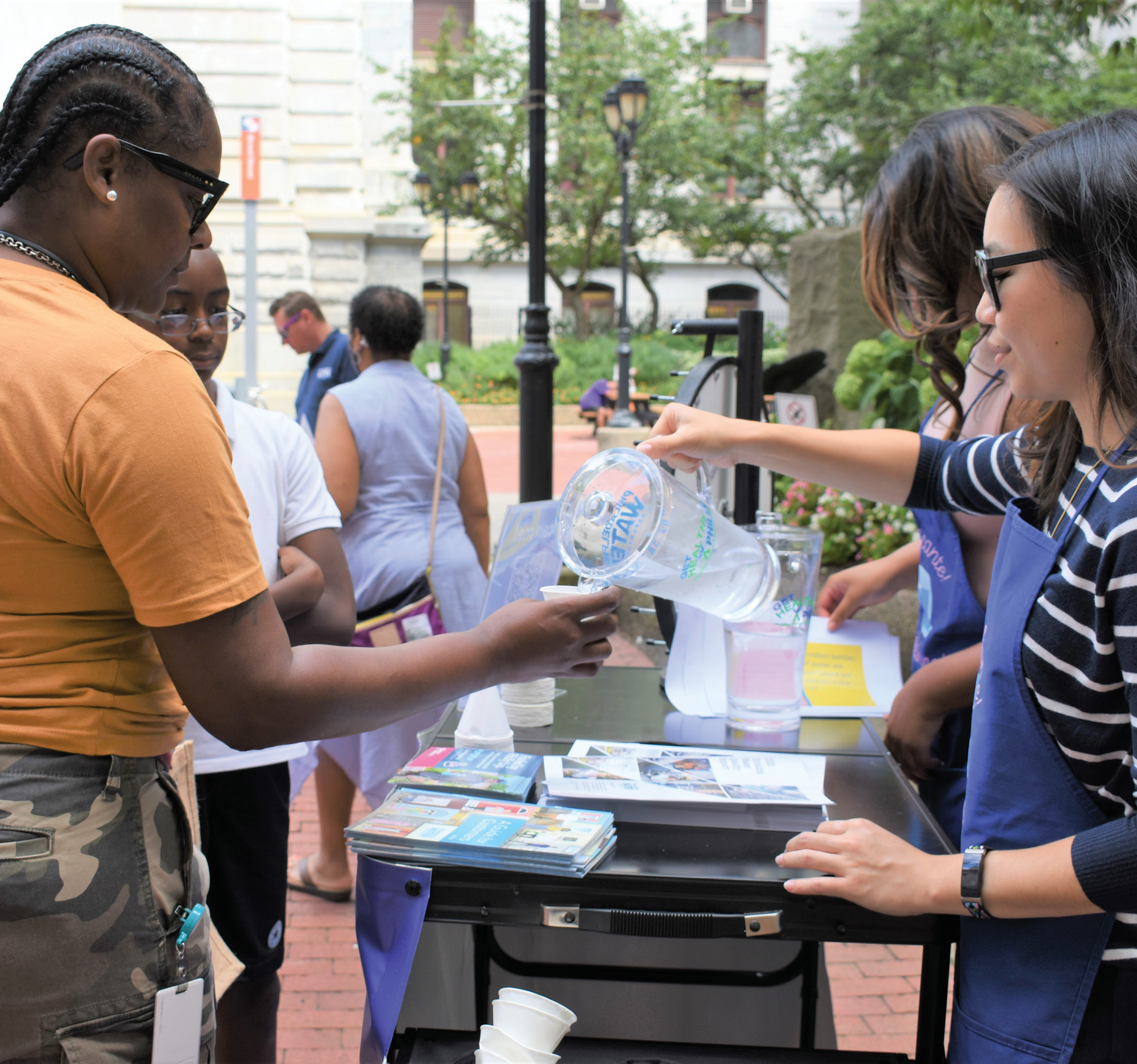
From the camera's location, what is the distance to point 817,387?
8984 millimetres

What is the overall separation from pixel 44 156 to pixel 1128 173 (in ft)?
4.49

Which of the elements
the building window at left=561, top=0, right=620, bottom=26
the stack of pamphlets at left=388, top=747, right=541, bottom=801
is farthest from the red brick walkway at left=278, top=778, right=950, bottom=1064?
the building window at left=561, top=0, right=620, bottom=26

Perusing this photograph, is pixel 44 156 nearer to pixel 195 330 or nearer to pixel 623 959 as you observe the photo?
pixel 195 330

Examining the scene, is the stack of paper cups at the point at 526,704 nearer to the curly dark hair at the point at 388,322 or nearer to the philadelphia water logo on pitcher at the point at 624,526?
the philadelphia water logo on pitcher at the point at 624,526

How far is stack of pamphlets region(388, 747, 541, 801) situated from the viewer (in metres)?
1.78

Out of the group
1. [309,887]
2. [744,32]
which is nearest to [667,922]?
[309,887]

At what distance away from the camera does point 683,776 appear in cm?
186

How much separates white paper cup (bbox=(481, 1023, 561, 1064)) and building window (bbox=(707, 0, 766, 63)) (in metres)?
35.3

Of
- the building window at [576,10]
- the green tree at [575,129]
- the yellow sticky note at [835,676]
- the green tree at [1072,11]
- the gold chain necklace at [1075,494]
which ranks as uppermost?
the building window at [576,10]

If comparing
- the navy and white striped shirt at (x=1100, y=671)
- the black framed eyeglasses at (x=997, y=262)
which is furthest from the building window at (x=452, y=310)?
the navy and white striped shirt at (x=1100, y=671)

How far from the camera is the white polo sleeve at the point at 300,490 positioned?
2729 millimetres

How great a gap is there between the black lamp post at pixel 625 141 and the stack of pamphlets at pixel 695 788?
13.2 m

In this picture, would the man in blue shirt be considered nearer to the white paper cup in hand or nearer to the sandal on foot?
the sandal on foot

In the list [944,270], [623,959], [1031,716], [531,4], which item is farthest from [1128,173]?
[531,4]
